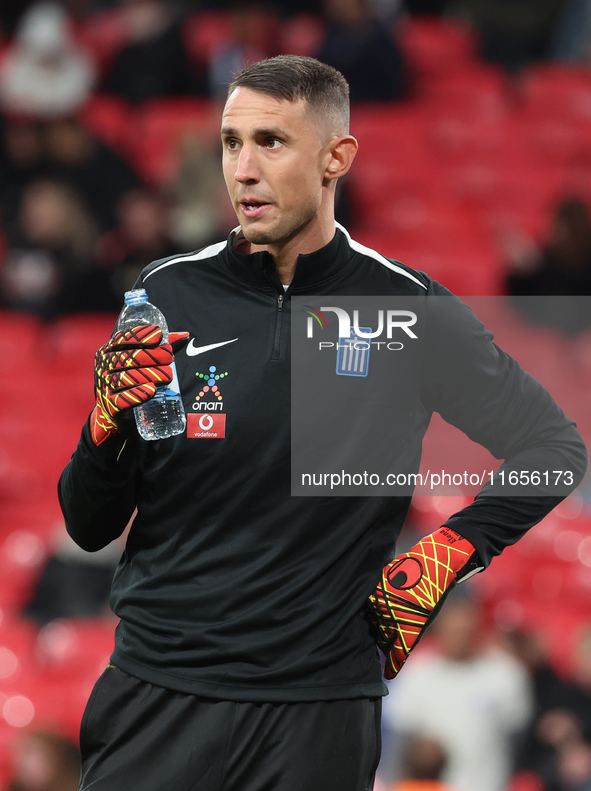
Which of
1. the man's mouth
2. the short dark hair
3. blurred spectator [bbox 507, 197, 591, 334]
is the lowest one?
the man's mouth

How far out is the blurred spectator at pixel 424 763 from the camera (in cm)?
411

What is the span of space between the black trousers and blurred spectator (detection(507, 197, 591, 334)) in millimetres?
4083

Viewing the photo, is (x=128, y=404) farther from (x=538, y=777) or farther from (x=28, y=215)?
(x=28, y=215)

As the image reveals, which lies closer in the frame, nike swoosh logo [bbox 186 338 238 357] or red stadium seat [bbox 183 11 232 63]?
nike swoosh logo [bbox 186 338 238 357]

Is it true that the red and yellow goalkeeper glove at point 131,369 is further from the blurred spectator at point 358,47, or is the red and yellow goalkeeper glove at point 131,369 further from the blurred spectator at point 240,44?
the blurred spectator at point 240,44

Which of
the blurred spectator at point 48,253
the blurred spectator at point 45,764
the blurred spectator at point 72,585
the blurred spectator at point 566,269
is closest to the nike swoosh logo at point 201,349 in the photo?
the blurred spectator at point 45,764

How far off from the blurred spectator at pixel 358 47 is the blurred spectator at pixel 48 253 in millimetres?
1946

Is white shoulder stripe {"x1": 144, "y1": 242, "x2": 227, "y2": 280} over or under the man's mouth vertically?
under

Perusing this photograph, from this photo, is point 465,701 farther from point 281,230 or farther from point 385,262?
point 281,230

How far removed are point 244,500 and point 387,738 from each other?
2.64m

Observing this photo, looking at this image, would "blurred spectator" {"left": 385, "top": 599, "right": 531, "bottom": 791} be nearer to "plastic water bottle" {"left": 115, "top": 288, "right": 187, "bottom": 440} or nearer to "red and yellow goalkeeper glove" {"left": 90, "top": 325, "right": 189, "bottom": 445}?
"plastic water bottle" {"left": 115, "top": 288, "right": 187, "bottom": 440}

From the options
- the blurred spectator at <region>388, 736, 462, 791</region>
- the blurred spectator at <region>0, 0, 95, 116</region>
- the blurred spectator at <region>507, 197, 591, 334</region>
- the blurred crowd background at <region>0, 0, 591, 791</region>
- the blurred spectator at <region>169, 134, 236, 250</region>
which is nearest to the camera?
the blurred spectator at <region>388, 736, 462, 791</region>

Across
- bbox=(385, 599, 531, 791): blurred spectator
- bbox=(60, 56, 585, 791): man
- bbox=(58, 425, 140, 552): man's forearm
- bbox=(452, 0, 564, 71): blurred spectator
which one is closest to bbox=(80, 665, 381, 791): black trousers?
bbox=(60, 56, 585, 791): man

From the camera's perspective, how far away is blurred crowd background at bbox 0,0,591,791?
4250 mm
